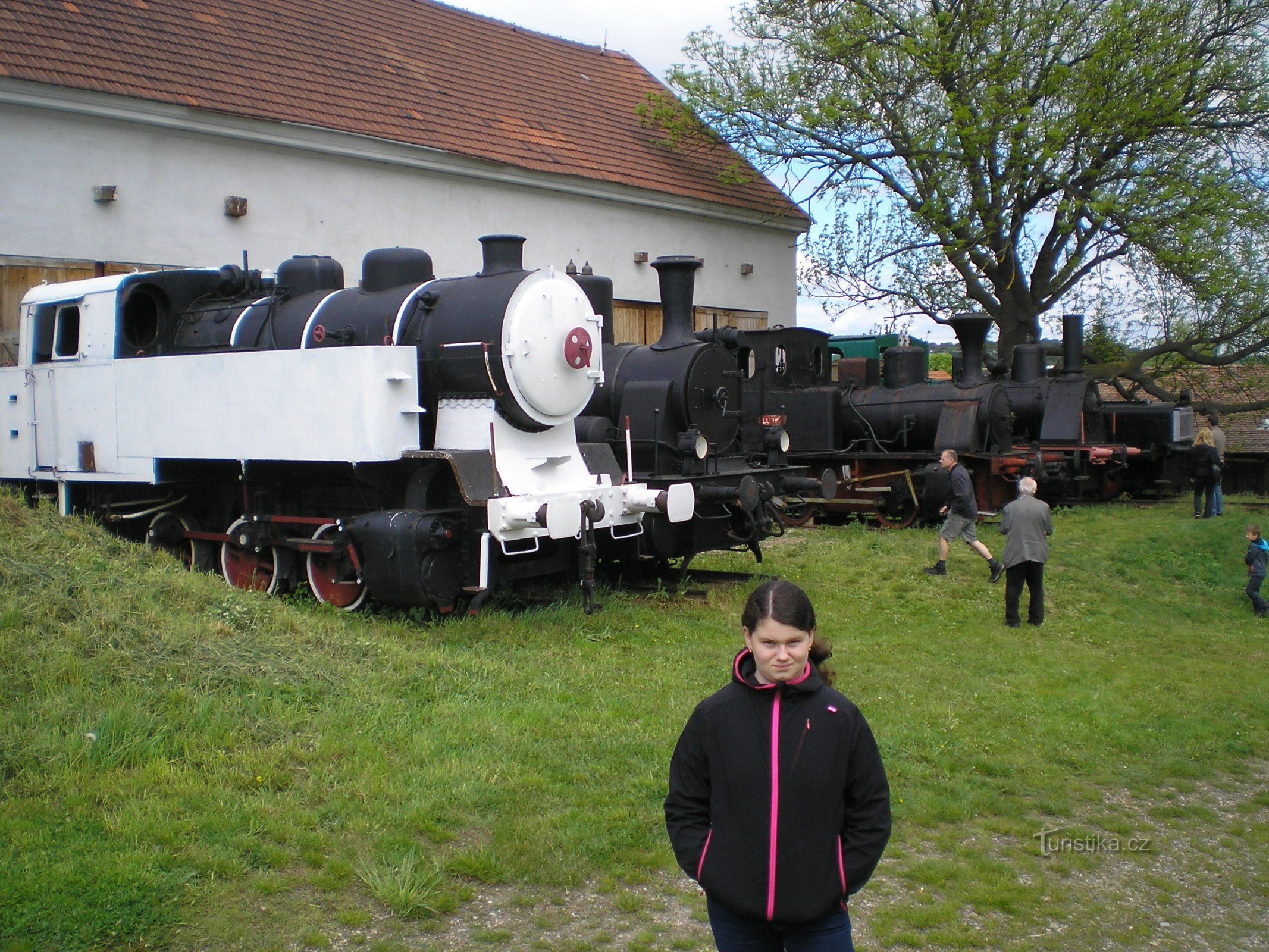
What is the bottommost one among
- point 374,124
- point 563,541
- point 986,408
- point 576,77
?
point 563,541

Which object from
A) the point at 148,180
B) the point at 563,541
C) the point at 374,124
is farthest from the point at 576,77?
the point at 563,541

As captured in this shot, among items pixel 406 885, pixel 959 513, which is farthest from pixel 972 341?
pixel 406 885

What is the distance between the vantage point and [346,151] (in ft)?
52.5

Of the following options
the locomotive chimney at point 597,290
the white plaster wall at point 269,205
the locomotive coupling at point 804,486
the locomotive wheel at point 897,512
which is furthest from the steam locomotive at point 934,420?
the locomotive chimney at point 597,290

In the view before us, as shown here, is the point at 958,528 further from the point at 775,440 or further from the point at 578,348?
the point at 578,348

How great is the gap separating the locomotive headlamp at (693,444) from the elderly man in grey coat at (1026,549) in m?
2.73

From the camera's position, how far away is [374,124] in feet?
54.3

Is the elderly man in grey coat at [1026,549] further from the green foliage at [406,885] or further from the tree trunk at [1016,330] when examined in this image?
the tree trunk at [1016,330]

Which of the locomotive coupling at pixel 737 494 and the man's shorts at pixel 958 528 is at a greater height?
the locomotive coupling at pixel 737 494

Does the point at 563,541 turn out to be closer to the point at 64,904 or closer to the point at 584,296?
the point at 584,296

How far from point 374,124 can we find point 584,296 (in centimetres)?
865

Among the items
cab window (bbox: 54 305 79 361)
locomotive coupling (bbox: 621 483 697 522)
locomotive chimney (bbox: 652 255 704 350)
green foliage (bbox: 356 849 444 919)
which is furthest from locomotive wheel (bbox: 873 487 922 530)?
green foliage (bbox: 356 849 444 919)

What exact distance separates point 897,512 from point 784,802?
14.4m

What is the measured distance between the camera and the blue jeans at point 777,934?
2.86 metres
